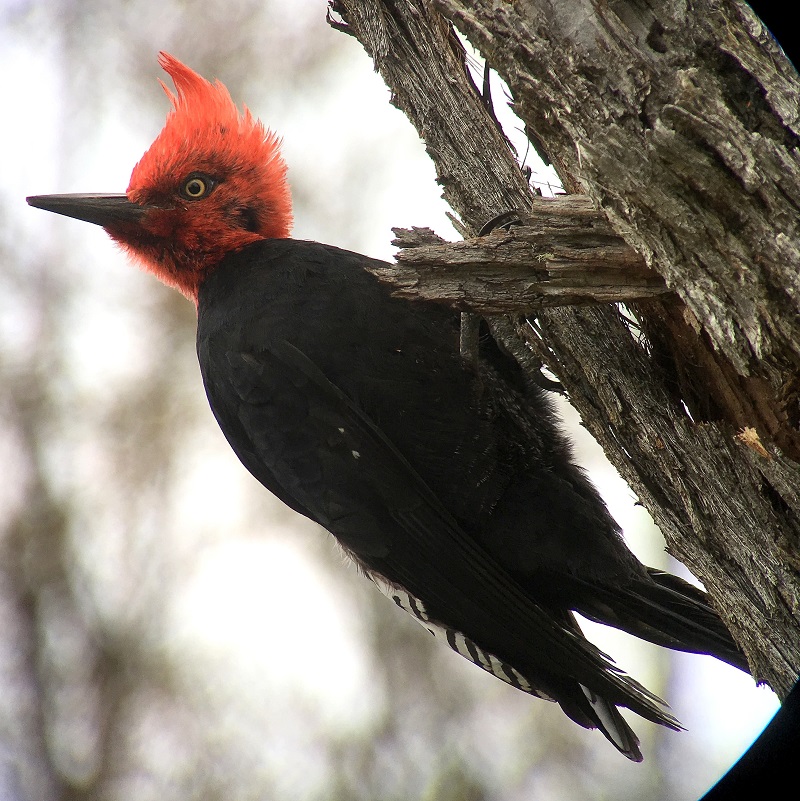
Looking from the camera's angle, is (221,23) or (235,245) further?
(221,23)

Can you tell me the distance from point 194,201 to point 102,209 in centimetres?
36

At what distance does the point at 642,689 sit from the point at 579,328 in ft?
3.73

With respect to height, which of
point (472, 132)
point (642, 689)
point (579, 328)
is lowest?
point (642, 689)

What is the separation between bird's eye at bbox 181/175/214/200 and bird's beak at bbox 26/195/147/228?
0.55 feet

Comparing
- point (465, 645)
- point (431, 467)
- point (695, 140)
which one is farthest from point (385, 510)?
point (695, 140)

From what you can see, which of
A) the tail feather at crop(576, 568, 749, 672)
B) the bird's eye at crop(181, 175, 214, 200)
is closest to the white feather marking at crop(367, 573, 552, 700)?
the tail feather at crop(576, 568, 749, 672)

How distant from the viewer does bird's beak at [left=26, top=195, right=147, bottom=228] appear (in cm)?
307

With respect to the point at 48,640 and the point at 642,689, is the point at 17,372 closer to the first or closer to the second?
the point at 48,640

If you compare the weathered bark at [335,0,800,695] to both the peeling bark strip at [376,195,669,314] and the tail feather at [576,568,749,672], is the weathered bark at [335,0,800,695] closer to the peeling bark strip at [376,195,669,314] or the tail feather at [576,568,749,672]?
the peeling bark strip at [376,195,669,314]

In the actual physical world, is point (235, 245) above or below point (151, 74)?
below

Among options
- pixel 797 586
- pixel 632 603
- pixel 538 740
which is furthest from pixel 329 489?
pixel 538 740

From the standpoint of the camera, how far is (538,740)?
4680 mm

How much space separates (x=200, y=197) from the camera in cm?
307

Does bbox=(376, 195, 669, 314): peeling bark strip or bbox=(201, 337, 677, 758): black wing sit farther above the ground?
bbox=(376, 195, 669, 314): peeling bark strip
